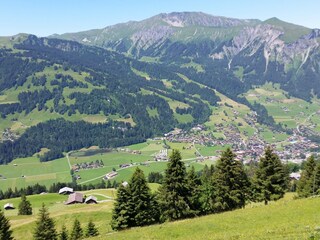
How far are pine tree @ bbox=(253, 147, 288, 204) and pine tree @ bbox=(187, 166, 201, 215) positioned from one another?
11931mm

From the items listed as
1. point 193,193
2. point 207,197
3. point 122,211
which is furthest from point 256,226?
point 207,197

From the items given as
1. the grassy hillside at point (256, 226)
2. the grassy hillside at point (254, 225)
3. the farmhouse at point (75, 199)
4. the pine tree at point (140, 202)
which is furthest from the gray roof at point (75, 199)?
the grassy hillside at point (254, 225)

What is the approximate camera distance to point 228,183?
66000 mm

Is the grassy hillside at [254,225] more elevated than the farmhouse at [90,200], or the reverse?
the grassy hillside at [254,225]

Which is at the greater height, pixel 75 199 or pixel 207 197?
pixel 207 197

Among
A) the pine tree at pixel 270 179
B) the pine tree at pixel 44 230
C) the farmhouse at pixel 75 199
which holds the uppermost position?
the pine tree at pixel 270 179

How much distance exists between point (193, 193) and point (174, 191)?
4.30 meters

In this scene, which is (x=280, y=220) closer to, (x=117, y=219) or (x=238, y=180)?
(x=238, y=180)

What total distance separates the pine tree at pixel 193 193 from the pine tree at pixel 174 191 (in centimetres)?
109

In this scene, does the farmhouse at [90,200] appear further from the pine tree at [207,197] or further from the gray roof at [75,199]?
the pine tree at [207,197]

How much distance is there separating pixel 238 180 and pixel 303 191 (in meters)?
25.2

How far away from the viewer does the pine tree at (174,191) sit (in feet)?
209

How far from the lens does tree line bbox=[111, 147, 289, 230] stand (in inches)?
2501

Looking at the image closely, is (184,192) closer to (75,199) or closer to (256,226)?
(256,226)
